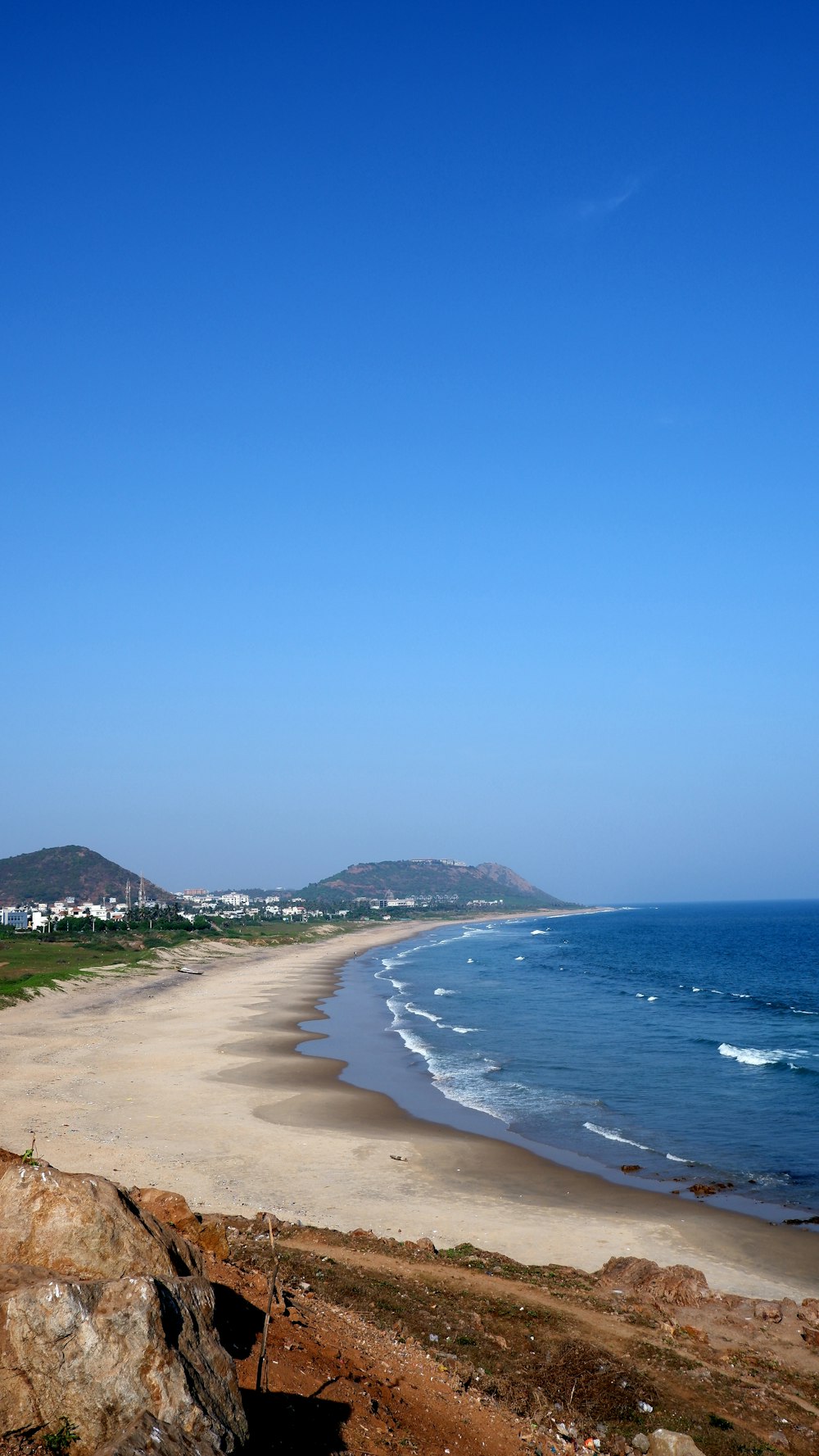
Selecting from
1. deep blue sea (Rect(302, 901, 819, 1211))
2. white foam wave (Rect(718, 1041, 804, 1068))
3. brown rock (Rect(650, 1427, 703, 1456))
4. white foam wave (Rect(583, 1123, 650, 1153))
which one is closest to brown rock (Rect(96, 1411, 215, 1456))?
brown rock (Rect(650, 1427, 703, 1456))

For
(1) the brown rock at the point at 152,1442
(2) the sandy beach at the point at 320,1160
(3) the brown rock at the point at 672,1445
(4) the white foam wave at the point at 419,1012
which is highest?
(1) the brown rock at the point at 152,1442

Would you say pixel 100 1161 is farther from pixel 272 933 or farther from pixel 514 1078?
pixel 272 933

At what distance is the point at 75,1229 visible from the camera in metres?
8.67

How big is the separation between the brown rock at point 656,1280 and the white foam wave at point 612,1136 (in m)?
11.4

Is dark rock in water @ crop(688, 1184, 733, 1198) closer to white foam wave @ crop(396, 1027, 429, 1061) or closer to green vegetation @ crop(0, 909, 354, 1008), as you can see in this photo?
white foam wave @ crop(396, 1027, 429, 1061)

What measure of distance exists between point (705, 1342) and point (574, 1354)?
9.47 feet

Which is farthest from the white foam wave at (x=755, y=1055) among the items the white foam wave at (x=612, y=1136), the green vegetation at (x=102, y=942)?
the green vegetation at (x=102, y=942)

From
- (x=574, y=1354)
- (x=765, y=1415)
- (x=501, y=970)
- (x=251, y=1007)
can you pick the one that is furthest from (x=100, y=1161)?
(x=501, y=970)

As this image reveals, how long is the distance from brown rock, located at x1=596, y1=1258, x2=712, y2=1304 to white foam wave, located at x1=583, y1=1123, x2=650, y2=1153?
11377 mm

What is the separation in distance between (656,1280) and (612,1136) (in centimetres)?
1406

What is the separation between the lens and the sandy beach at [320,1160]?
20953 mm

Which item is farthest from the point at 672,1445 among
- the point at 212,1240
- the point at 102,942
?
the point at 102,942

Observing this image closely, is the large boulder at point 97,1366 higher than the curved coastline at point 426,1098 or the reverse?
higher

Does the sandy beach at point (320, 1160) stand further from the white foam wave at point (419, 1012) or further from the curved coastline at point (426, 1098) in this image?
the white foam wave at point (419, 1012)
